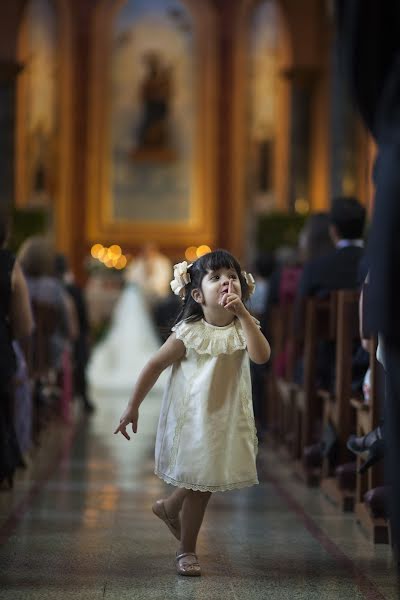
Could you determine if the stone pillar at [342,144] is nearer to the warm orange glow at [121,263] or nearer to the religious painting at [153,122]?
the warm orange glow at [121,263]

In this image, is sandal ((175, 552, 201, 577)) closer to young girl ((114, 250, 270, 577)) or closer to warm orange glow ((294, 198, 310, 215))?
young girl ((114, 250, 270, 577))

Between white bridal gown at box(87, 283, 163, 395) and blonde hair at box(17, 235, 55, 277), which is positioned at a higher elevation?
blonde hair at box(17, 235, 55, 277)

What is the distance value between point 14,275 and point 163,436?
70.6 inches

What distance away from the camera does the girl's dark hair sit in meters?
4.26

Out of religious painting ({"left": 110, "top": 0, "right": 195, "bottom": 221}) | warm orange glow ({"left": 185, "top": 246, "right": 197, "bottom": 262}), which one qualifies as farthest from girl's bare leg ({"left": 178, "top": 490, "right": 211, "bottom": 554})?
religious painting ({"left": 110, "top": 0, "right": 195, "bottom": 221})

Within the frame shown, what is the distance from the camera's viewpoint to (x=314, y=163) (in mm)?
19250

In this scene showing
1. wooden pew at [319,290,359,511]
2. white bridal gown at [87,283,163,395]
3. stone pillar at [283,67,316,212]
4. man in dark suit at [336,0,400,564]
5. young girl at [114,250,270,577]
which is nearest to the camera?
man in dark suit at [336,0,400,564]

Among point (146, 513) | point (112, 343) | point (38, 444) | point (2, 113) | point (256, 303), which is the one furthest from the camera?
point (2, 113)

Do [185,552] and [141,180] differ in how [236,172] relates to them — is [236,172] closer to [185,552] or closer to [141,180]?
[141,180]

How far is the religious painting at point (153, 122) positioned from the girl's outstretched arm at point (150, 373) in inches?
746

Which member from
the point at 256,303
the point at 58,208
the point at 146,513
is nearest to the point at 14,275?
the point at 146,513

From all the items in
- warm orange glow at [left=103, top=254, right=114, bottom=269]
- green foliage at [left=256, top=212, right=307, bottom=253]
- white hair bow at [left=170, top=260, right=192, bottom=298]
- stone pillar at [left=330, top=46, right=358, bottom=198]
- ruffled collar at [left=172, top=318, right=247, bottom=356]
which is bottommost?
ruffled collar at [left=172, top=318, right=247, bottom=356]

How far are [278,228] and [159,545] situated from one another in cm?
1276

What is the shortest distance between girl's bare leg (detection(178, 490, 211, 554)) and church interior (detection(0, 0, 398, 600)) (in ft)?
0.33
